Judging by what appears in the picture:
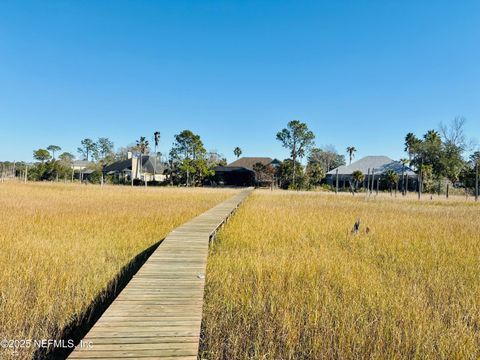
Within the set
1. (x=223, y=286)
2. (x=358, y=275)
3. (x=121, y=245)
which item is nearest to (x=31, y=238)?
(x=121, y=245)

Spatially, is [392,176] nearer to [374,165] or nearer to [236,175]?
[374,165]

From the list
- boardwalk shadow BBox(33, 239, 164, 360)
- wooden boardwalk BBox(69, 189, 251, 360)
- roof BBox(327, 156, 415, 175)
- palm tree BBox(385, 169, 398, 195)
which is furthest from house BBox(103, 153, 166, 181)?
wooden boardwalk BBox(69, 189, 251, 360)

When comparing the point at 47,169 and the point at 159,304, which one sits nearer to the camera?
the point at 159,304

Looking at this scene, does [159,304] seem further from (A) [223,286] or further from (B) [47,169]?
(B) [47,169]

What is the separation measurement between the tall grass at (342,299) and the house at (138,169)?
157 feet

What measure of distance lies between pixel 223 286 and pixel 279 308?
3.49 feet

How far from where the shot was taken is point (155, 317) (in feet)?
9.86

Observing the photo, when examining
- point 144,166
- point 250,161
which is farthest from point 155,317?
point 144,166

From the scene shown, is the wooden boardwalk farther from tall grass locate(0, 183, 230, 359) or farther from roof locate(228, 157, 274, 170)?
roof locate(228, 157, 274, 170)

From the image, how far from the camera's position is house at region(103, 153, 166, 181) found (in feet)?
172

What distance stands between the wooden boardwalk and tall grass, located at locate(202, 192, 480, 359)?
0.47 m

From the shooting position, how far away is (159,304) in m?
3.34

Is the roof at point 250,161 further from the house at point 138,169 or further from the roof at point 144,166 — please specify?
the roof at point 144,166

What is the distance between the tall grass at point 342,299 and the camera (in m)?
3.21
